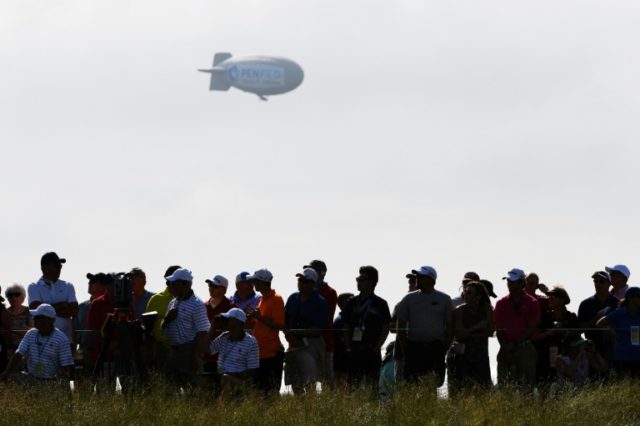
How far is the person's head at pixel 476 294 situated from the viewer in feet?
61.2

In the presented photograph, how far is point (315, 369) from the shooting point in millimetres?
19156

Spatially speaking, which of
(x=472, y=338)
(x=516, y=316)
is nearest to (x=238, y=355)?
(x=472, y=338)

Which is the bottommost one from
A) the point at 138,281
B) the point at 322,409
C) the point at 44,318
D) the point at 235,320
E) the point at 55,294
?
the point at 322,409

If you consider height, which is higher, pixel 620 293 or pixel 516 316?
pixel 620 293

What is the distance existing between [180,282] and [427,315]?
2844mm

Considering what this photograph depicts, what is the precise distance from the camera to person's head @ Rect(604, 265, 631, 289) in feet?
64.8

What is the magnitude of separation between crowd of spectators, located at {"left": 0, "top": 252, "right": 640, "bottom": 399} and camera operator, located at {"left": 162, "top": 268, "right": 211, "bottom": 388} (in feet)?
0.04

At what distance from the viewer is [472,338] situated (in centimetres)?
1877

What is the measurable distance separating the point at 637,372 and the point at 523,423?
2.65 m

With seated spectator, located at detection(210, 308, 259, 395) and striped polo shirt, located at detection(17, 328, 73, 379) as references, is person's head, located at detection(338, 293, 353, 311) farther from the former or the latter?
striped polo shirt, located at detection(17, 328, 73, 379)

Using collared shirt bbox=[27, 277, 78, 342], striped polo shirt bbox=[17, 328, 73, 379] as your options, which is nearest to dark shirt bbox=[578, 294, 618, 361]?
collared shirt bbox=[27, 277, 78, 342]

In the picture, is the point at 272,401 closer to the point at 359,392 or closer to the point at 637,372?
the point at 359,392

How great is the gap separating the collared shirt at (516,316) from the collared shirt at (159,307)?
148 inches

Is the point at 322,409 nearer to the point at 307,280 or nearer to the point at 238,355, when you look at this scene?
the point at 238,355
